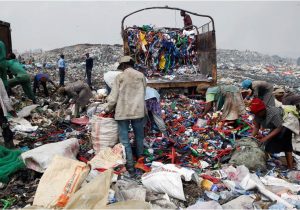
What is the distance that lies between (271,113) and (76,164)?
8.24 feet

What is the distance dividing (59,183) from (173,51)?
7170 millimetres

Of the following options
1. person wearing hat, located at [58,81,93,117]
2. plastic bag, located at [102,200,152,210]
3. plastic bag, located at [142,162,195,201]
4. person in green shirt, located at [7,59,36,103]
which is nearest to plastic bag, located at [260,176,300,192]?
plastic bag, located at [142,162,195,201]

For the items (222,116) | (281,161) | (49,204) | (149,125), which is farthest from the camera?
(222,116)

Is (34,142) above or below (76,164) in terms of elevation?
below

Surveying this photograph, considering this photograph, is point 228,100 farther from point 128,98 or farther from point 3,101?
point 3,101

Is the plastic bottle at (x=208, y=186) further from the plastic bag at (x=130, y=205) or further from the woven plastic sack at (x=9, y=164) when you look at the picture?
the woven plastic sack at (x=9, y=164)

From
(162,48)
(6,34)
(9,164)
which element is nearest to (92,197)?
(9,164)

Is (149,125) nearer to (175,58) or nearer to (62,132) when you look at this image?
(62,132)

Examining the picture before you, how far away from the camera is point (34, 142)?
17.8 ft

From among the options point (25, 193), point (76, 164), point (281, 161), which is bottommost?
point (281, 161)

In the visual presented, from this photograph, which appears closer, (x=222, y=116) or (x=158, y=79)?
(x=222, y=116)

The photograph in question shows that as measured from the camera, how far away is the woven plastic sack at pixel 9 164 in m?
3.74

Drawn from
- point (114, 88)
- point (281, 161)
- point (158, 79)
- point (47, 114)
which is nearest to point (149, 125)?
point (114, 88)

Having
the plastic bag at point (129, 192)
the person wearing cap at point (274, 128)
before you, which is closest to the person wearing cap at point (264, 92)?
the person wearing cap at point (274, 128)
